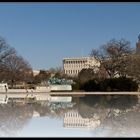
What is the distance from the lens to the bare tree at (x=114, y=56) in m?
41.4

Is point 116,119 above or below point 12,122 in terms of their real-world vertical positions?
below

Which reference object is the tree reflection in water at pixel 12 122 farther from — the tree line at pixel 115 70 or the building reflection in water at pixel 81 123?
the tree line at pixel 115 70

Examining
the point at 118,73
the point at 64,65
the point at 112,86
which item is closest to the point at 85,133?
the point at 112,86

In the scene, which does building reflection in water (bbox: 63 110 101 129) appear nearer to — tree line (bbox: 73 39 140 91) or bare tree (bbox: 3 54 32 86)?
tree line (bbox: 73 39 140 91)

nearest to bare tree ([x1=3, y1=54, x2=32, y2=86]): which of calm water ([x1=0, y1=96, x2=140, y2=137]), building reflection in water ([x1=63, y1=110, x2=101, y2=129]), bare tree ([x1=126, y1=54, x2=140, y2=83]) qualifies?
bare tree ([x1=126, y1=54, x2=140, y2=83])

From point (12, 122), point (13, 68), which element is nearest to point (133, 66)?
point (13, 68)

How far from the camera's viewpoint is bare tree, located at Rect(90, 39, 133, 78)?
4141 cm

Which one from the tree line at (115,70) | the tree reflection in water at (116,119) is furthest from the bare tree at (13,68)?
the tree reflection in water at (116,119)

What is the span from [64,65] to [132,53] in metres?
48.6

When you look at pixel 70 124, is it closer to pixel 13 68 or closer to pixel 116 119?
pixel 116 119

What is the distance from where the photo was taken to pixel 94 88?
38250 mm

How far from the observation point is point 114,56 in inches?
1651

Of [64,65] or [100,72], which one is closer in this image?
[100,72]

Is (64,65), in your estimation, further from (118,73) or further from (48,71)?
(118,73)
